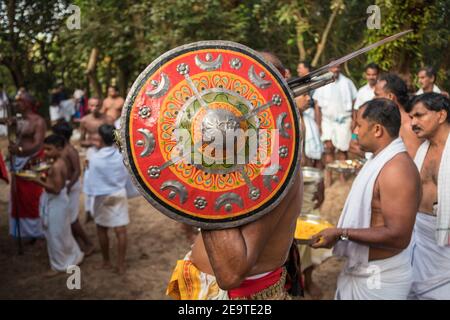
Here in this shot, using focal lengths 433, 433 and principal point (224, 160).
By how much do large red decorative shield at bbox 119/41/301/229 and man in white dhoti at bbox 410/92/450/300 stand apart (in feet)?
5.51

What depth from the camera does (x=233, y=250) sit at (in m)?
1.56

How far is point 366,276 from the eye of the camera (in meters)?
2.79

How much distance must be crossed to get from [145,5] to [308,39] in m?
3.88

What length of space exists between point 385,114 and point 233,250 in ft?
5.16

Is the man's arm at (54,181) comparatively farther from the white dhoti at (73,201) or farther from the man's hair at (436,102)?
the man's hair at (436,102)

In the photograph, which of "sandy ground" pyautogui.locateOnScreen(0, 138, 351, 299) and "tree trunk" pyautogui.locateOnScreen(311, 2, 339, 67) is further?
"tree trunk" pyautogui.locateOnScreen(311, 2, 339, 67)

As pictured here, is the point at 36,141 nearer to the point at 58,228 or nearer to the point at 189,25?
the point at 58,228

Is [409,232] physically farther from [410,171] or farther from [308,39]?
[308,39]

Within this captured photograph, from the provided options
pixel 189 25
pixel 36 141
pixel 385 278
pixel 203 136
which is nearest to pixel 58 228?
pixel 36 141

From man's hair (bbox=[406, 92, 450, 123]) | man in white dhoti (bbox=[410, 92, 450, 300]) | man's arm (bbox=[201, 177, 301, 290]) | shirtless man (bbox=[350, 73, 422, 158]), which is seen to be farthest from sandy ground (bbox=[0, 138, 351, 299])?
man's arm (bbox=[201, 177, 301, 290])

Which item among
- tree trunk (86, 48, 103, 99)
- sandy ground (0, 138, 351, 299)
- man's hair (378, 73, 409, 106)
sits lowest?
A: sandy ground (0, 138, 351, 299)

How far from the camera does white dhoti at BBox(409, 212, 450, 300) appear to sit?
2930mm

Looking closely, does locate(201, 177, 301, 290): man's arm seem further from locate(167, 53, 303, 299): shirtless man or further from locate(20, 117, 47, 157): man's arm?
locate(20, 117, 47, 157): man's arm

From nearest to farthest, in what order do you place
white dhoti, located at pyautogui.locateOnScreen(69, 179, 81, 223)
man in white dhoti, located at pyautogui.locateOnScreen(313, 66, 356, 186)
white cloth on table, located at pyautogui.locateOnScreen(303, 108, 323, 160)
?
white dhoti, located at pyautogui.locateOnScreen(69, 179, 81, 223), white cloth on table, located at pyautogui.locateOnScreen(303, 108, 323, 160), man in white dhoti, located at pyautogui.locateOnScreen(313, 66, 356, 186)
